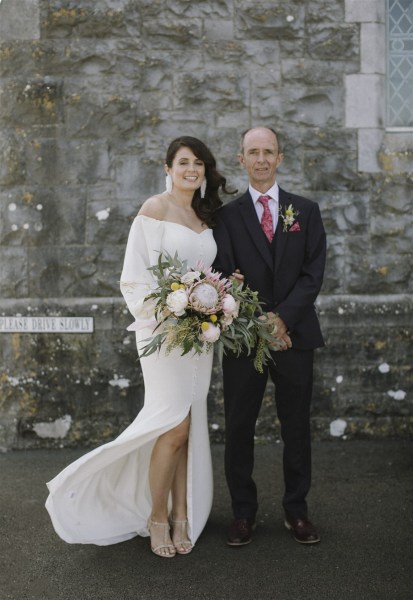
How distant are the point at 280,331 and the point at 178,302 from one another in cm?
73

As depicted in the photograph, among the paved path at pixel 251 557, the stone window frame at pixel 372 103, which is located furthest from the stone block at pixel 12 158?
the stone window frame at pixel 372 103

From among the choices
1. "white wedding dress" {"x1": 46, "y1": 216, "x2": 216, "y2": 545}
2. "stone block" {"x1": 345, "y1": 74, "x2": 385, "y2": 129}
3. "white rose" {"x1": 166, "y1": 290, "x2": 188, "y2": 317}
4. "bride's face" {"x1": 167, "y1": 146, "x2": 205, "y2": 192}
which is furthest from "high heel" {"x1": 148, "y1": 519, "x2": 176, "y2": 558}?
"stone block" {"x1": 345, "y1": 74, "x2": 385, "y2": 129}

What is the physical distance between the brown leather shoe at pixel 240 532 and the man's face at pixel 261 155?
6.03 ft

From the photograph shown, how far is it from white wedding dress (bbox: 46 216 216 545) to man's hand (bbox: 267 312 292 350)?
0.39 metres

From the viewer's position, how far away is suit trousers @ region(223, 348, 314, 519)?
12.9 ft

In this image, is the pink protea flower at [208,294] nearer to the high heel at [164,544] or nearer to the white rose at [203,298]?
the white rose at [203,298]

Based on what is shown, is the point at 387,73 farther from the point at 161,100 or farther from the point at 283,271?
the point at 283,271

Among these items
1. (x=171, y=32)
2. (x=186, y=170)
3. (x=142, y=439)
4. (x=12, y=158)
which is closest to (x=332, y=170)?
(x=171, y=32)

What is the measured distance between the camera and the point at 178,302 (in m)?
3.31

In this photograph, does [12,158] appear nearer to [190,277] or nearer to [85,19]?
[85,19]

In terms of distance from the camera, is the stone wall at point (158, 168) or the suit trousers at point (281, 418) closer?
the suit trousers at point (281, 418)

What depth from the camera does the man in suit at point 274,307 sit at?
12.7 ft

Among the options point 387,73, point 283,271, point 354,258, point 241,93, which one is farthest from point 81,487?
point 387,73

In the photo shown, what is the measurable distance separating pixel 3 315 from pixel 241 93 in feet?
8.37
